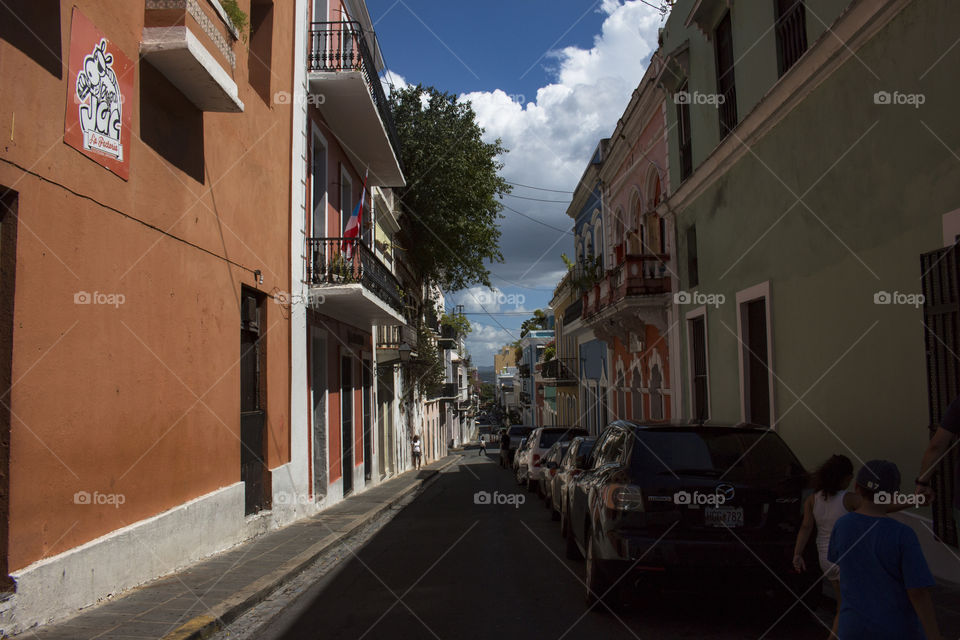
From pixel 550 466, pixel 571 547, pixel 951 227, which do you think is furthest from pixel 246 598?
pixel 550 466

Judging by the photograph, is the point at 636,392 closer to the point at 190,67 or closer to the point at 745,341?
the point at 745,341

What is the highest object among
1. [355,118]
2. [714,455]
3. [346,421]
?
[355,118]

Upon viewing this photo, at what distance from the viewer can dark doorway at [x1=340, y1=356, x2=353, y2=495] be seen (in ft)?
55.0

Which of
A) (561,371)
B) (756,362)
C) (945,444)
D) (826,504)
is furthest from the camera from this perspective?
(561,371)

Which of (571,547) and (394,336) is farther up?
(394,336)

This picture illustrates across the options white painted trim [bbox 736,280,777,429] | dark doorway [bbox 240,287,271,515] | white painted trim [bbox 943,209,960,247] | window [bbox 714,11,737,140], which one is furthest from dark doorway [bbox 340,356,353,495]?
white painted trim [bbox 943,209,960,247]

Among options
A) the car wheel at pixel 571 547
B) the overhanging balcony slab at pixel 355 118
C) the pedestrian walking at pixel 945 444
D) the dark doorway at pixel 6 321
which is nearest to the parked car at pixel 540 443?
the overhanging balcony slab at pixel 355 118

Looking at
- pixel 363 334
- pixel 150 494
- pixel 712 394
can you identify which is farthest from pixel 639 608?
pixel 363 334

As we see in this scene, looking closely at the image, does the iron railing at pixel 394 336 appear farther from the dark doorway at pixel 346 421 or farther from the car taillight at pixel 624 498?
the car taillight at pixel 624 498

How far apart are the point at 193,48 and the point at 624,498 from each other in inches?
230

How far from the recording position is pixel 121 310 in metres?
6.55

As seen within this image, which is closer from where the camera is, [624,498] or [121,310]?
[624,498]

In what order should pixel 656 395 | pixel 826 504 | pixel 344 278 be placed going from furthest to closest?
pixel 656 395, pixel 344 278, pixel 826 504

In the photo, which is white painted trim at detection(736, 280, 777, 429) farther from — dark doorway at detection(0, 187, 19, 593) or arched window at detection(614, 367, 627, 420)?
arched window at detection(614, 367, 627, 420)
